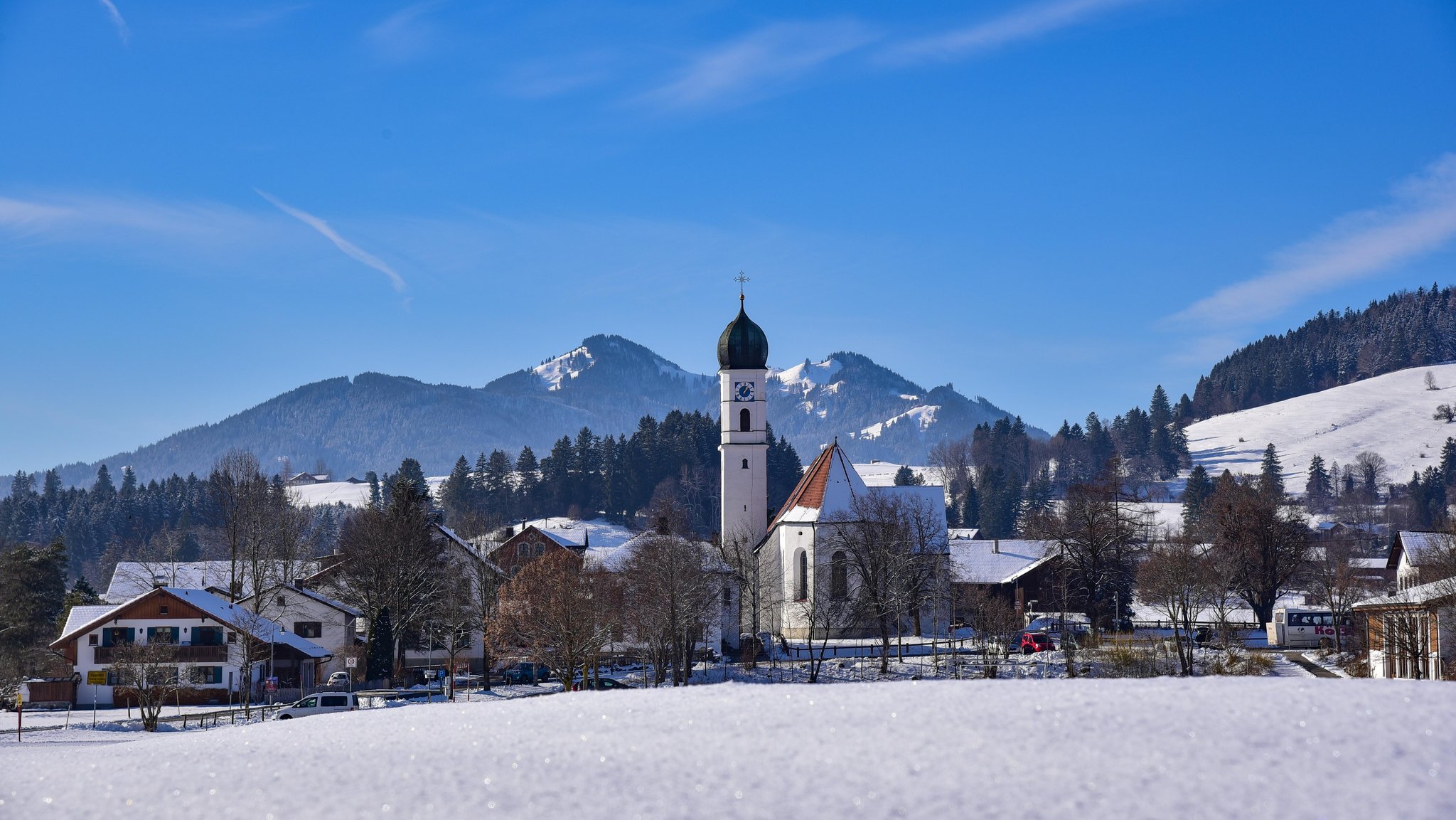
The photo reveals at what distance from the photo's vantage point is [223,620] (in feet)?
174

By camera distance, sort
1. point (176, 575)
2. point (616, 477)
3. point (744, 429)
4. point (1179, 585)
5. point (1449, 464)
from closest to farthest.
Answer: point (1179, 585), point (744, 429), point (176, 575), point (616, 477), point (1449, 464)

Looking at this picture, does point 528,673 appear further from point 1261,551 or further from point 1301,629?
point 1261,551

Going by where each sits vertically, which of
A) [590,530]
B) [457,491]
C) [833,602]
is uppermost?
[457,491]

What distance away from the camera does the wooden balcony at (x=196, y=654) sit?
52.3 m

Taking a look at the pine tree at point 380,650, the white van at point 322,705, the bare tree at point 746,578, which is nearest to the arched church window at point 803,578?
the bare tree at point 746,578

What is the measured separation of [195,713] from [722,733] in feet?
119

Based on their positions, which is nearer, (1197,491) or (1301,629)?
(1301,629)

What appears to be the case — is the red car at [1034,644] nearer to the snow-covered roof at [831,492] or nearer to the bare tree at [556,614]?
the snow-covered roof at [831,492]

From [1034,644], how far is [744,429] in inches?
957

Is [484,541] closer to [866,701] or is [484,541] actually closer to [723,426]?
[723,426]

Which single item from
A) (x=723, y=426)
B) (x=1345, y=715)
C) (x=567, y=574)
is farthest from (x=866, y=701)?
(x=723, y=426)

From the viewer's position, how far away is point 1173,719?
1439cm

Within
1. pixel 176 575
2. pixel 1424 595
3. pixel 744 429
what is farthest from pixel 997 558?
pixel 1424 595

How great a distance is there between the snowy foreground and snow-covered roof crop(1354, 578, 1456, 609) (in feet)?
70.3
